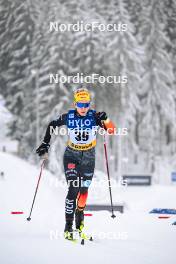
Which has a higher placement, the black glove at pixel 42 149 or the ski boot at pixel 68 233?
the black glove at pixel 42 149

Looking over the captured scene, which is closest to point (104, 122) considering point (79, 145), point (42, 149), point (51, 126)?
point (79, 145)

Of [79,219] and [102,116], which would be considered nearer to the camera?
[102,116]

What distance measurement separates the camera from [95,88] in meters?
32.6

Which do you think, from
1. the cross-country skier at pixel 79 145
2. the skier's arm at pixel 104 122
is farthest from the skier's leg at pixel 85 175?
the skier's arm at pixel 104 122

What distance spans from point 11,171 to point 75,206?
30.9ft

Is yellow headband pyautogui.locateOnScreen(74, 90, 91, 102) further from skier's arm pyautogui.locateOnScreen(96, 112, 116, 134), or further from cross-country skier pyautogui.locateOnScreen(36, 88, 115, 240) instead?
skier's arm pyautogui.locateOnScreen(96, 112, 116, 134)

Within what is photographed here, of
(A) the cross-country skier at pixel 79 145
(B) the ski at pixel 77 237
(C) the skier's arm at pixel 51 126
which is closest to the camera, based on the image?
(B) the ski at pixel 77 237

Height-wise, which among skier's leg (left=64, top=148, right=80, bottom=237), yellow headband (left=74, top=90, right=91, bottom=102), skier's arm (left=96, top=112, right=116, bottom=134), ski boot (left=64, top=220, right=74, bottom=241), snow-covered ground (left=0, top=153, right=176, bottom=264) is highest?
yellow headband (left=74, top=90, right=91, bottom=102)

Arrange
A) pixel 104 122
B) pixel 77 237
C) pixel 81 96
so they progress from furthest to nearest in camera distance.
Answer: pixel 77 237, pixel 104 122, pixel 81 96

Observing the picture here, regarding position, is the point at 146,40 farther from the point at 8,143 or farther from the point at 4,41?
the point at 4,41

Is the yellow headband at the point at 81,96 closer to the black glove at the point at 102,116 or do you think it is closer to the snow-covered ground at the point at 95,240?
the black glove at the point at 102,116

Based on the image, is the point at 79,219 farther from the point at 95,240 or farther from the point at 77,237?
the point at 95,240

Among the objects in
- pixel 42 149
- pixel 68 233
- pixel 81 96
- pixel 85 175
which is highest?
pixel 81 96

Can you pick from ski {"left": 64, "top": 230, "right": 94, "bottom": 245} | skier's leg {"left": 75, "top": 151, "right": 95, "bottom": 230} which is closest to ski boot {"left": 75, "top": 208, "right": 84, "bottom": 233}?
skier's leg {"left": 75, "top": 151, "right": 95, "bottom": 230}
